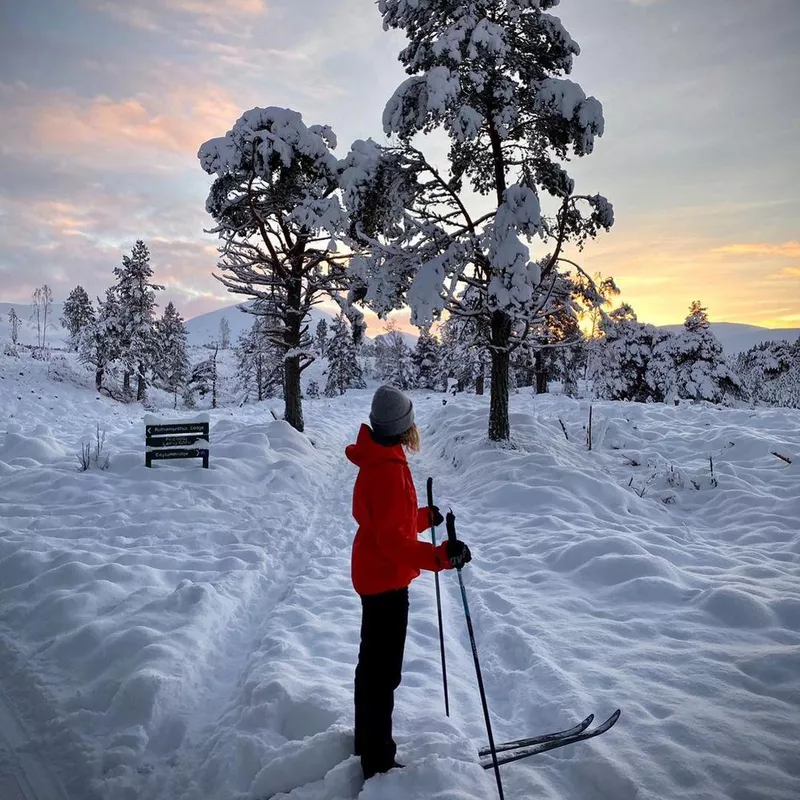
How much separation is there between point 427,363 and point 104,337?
35.6 metres

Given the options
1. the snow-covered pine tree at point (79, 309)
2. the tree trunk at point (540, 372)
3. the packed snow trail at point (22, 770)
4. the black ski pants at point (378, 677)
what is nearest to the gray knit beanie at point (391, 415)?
the black ski pants at point (378, 677)

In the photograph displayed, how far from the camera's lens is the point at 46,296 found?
388 feet

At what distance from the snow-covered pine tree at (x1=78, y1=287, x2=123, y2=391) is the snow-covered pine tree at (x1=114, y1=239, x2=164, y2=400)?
0.36 metres

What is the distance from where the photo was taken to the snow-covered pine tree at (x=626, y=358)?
3006 centimetres

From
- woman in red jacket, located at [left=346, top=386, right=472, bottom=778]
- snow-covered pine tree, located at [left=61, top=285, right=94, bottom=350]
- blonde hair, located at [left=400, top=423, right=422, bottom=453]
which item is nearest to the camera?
woman in red jacket, located at [left=346, top=386, right=472, bottom=778]

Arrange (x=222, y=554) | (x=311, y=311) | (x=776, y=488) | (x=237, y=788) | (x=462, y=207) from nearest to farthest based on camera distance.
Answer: (x=237, y=788) → (x=222, y=554) → (x=776, y=488) → (x=462, y=207) → (x=311, y=311)

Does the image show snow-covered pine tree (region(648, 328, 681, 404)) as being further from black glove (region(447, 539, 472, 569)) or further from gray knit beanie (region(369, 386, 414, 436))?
black glove (region(447, 539, 472, 569))

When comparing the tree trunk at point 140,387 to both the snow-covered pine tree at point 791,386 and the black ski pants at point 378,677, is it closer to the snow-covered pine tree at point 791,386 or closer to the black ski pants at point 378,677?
the black ski pants at point 378,677

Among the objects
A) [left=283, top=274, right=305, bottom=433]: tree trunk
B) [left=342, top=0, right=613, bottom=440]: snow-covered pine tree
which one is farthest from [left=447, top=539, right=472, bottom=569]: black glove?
[left=283, top=274, right=305, bottom=433]: tree trunk

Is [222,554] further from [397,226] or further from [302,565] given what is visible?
[397,226]

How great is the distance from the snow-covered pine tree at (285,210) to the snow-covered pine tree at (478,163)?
1.45 metres

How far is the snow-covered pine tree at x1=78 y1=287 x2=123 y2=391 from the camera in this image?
35594 millimetres

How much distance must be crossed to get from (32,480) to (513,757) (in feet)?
30.9

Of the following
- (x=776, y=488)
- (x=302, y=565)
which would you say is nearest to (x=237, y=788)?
(x=302, y=565)
